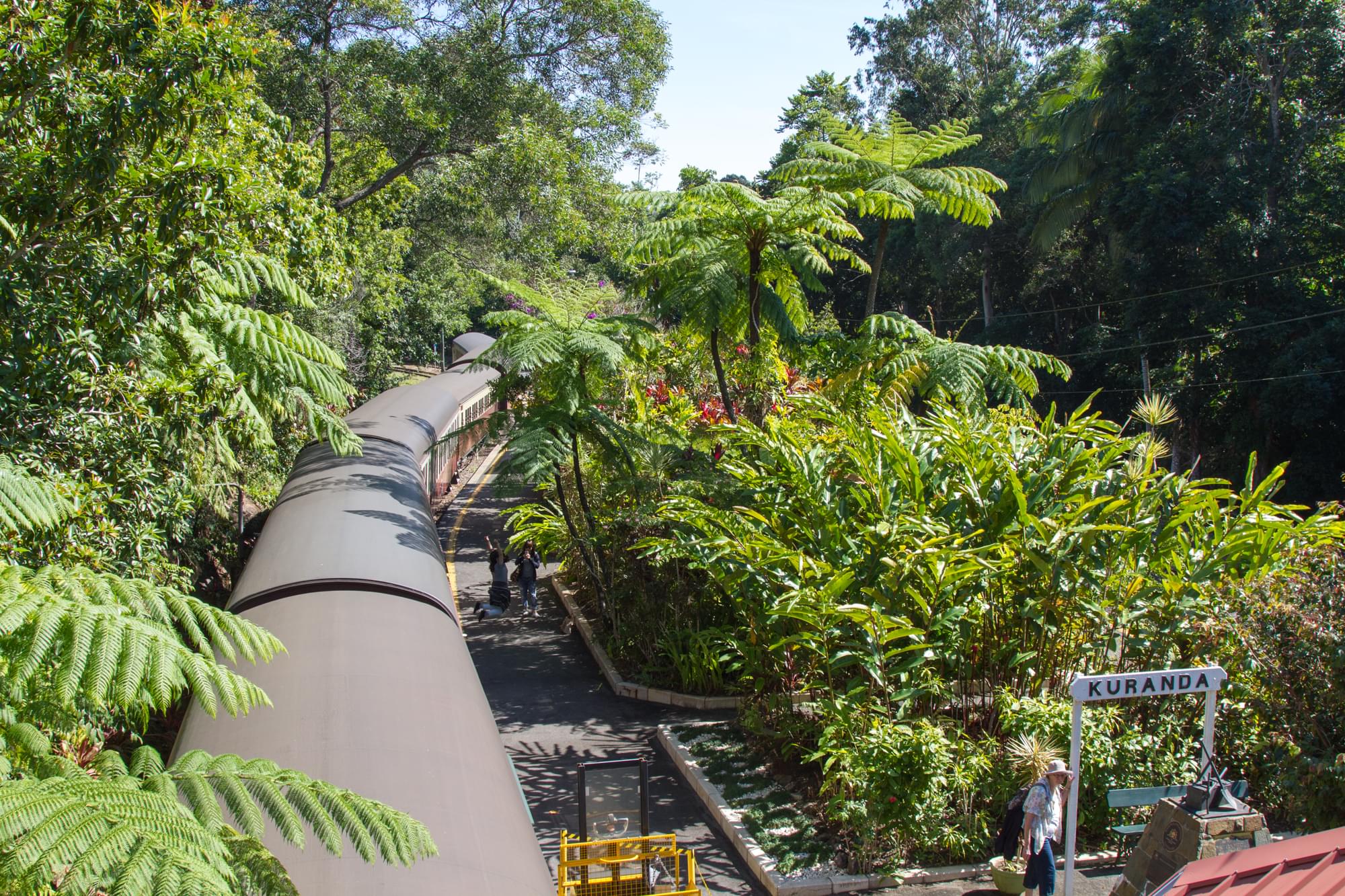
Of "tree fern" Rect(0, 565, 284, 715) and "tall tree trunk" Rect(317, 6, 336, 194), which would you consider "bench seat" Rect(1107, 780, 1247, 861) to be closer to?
"tree fern" Rect(0, 565, 284, 715)

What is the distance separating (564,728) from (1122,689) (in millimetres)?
6048

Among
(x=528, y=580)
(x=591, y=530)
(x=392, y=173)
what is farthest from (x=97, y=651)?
(x=392, y=173)

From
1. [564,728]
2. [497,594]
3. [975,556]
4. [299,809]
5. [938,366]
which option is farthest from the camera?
[497,594]

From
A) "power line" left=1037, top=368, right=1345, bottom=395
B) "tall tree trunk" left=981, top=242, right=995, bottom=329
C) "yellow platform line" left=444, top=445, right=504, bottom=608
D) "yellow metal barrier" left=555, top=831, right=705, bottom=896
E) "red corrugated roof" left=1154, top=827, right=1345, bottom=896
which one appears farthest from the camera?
"tall tree trunk" left=981, top=242, right=995, bottom=329

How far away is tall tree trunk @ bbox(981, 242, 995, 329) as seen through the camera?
37094mm

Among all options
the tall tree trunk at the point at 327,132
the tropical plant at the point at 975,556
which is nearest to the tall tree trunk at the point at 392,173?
the tall tree trunk at the point at 327,132

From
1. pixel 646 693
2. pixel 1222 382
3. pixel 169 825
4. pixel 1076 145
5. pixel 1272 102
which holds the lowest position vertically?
pixel 646 693

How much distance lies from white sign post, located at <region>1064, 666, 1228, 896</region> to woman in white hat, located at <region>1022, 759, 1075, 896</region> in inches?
4.2

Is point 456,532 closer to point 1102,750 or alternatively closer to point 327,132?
point 327,132

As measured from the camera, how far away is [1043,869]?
Answer: 670 cm

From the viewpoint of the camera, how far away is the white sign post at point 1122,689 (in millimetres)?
6469

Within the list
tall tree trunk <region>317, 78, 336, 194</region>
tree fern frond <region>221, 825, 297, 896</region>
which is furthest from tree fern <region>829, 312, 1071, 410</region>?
tall tree trunk <region>317, 78, 336, 194</region>

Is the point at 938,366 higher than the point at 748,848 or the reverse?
higher

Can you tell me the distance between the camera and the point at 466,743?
4871 millimetres
